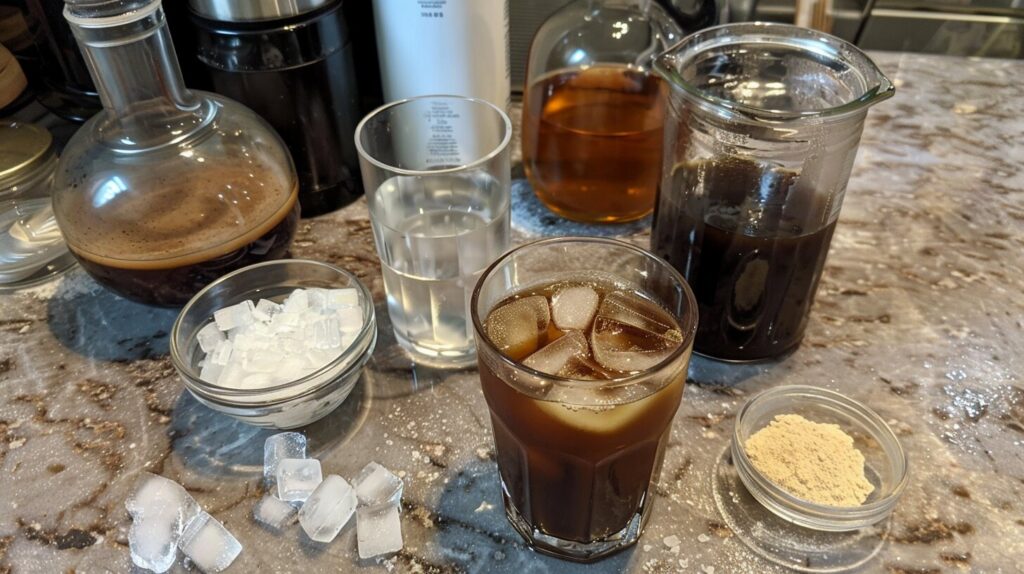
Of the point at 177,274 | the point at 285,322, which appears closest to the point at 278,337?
the point at 285,322

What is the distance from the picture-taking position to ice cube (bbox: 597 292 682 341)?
58 centimetres

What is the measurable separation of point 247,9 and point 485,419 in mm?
494

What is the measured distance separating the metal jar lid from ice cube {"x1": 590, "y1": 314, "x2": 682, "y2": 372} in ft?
2.48

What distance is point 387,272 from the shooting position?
2.52 feet

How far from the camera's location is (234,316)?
0.74m

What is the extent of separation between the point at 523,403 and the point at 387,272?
11.3 inches

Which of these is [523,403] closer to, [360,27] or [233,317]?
[233,317]

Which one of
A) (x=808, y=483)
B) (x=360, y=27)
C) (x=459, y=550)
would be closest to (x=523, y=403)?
(x=459, y=550)

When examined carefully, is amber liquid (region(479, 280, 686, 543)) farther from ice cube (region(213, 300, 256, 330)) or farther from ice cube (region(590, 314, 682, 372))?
ice cube (region(213, 300, 256, 330))

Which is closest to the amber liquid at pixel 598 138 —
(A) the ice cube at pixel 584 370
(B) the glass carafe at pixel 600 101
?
(B) the glass carafe at pixel 600 101

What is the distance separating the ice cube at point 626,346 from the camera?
1.79 ft

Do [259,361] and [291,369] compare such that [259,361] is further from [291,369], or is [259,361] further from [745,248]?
[745,248]

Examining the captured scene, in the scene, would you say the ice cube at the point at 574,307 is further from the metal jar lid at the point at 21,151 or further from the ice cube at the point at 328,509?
the metal jar lid at the point at 21,151

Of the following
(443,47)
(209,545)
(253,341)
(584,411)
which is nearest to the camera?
(584,411)
